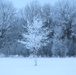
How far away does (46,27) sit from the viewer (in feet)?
133

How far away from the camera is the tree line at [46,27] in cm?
3944

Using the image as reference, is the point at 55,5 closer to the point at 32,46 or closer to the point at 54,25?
the point at 54,25

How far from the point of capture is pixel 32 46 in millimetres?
24375

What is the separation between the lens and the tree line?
129 feet

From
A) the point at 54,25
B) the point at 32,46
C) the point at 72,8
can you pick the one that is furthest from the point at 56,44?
the point at 32,46
